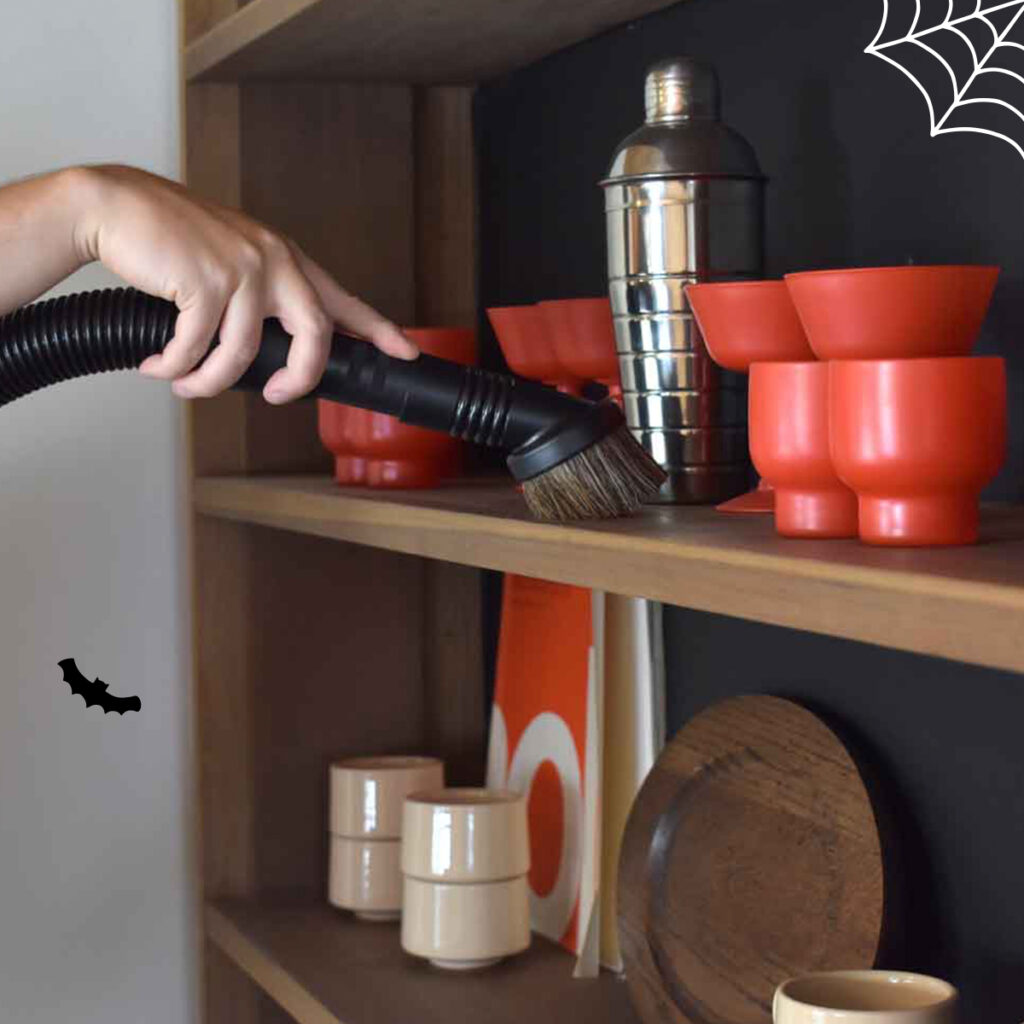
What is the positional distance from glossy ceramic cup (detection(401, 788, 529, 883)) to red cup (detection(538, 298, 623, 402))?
1.23ft

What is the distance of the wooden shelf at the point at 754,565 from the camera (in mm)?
719

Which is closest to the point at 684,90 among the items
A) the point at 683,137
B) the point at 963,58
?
the point at 683,137

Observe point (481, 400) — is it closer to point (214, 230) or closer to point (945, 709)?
point (214, 230)

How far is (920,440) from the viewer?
833 millimetres

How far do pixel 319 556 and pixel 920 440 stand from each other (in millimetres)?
983

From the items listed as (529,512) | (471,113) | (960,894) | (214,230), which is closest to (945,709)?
(960,894)

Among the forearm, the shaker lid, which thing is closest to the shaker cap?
the shaker lid

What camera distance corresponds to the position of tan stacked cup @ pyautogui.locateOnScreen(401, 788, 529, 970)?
1.45 m

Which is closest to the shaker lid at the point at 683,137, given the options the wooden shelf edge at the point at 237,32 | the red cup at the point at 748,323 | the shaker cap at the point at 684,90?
the shaker cap at the point at 684,90

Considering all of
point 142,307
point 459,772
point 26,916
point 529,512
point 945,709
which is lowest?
point 26,916

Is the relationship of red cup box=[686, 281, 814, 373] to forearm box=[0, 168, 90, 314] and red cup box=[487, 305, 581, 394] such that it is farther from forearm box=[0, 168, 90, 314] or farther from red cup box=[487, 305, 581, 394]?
forearm box=[0, 168, 90, 314]

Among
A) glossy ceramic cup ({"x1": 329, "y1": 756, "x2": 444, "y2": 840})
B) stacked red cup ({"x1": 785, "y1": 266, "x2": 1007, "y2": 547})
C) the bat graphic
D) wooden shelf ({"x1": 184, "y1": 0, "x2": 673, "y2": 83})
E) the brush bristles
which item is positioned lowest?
glossy ceramic cup ({"x1": 329, "y1": 756, "x2": 444, "y2": 840})

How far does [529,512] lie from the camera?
1150 millimetres

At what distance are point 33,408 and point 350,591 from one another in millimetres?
360
